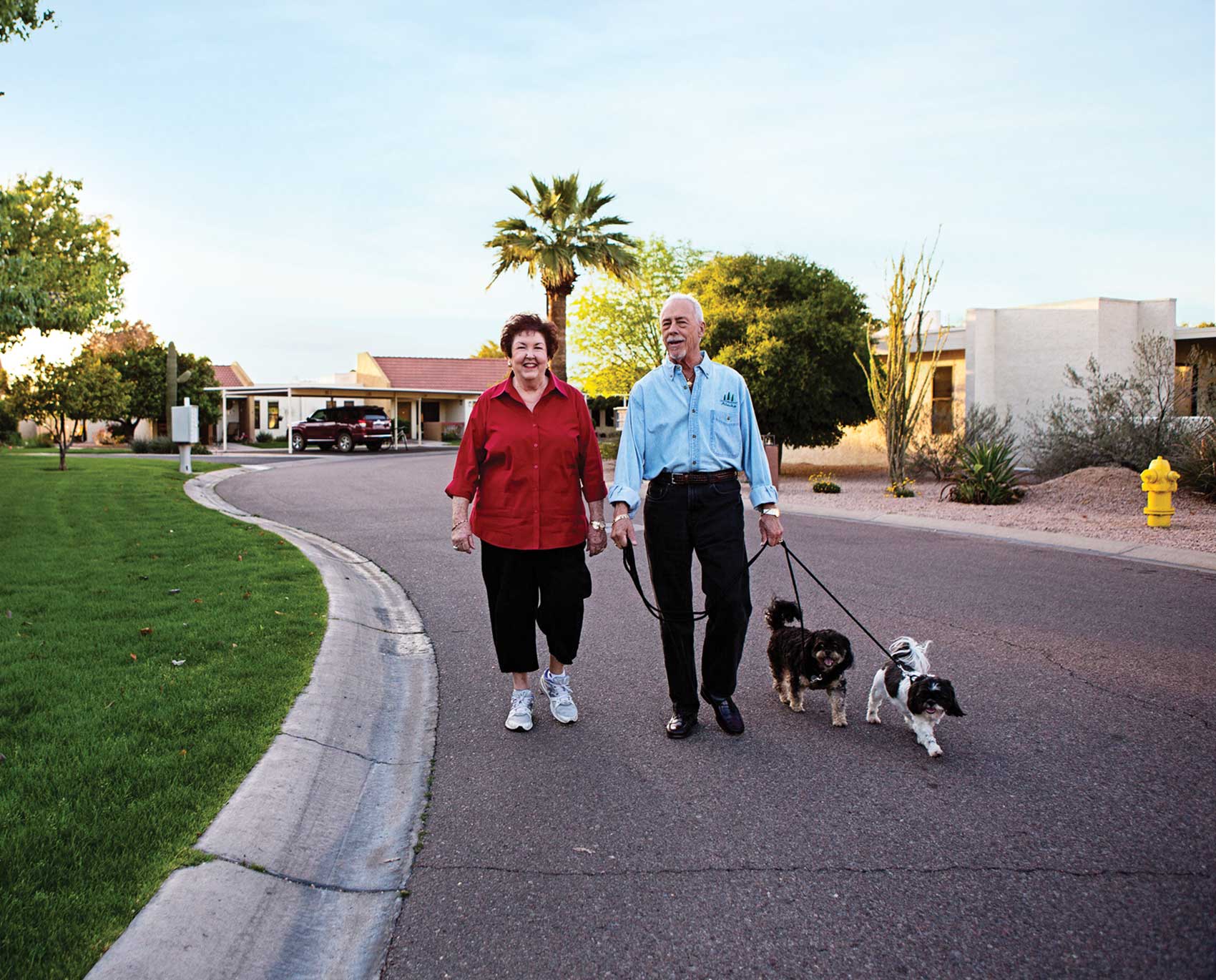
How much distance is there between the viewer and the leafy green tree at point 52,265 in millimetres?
13883

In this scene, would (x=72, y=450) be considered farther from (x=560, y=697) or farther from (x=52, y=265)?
(x=560, y=697)

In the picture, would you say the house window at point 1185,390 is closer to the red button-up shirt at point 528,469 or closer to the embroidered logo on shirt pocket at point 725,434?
the embroidered logo on shirt pocket at point 725,434

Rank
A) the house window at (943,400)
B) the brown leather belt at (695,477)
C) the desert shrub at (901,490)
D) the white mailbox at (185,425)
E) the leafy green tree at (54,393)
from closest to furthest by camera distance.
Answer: the brown leather belt at (695,477) → the desert shrub at (901,490) → the white mailbox at (185,425) → the leafy green tree at (54,393) → the house window at (943,400)

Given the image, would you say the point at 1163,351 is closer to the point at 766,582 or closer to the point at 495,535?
the point at 766,582

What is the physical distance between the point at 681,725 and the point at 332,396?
47.2 m

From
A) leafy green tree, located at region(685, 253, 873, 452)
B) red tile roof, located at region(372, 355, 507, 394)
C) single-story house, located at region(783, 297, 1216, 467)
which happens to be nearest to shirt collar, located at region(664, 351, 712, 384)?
leafy green tree, located at region(685, 253, 873, 452)

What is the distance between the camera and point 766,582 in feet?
28.9

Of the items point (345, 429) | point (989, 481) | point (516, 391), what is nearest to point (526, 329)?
point (516, 391)

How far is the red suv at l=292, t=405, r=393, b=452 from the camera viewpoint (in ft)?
131

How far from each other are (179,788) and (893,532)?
10813 mm

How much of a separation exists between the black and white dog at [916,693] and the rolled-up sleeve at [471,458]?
7.38 feet

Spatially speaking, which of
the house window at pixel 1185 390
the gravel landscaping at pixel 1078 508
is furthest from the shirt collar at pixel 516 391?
the house window at pixel 1185 390

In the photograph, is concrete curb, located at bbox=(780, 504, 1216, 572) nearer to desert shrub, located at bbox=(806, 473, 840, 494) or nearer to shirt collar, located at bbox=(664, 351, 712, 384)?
desert shrub, located at bbox=(806, 473, 840, 494)

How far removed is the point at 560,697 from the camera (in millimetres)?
4871
